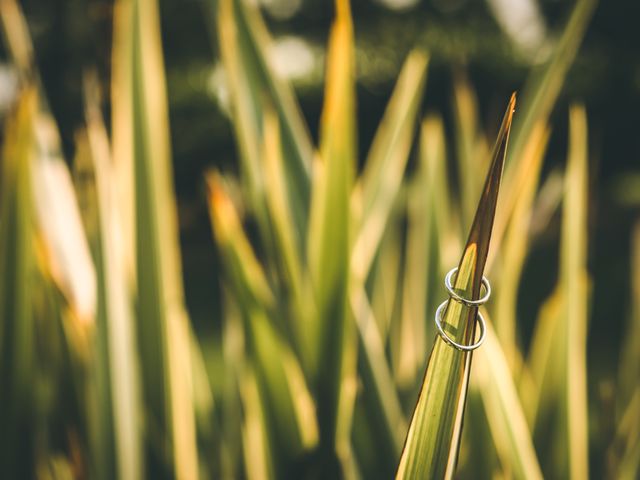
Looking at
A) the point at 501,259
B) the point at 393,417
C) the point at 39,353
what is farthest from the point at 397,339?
the point at 39,353

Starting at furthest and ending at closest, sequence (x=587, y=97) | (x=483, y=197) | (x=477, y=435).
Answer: (x=587, y=97), (x=477, y=435), (x=483, y=197)

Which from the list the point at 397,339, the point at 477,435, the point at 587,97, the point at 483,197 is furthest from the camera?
the point at 587,97

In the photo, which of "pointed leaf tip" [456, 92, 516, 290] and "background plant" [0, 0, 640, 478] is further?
"background plant" [0, 0, 640, 478]

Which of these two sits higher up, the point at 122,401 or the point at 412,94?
the point at 412,94

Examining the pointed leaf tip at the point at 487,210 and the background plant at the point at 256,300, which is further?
the background plant at the point at 256,300

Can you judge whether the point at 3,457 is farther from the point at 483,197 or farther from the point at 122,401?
the point at 483,197

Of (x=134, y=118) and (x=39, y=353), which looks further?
(x=39, y=353)

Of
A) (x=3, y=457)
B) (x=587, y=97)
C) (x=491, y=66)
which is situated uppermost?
(x=491, y=66)

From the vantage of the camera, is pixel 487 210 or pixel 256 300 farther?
pixel 256 300

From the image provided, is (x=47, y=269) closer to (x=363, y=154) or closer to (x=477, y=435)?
(x=477, y=435)

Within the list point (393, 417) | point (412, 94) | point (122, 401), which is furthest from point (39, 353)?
point (412, 94)
